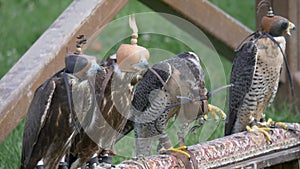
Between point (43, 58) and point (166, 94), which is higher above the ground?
point (43, 58)

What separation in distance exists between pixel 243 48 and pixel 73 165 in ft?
3.59

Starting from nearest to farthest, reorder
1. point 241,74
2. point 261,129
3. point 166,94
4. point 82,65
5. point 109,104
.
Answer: point 82,65 < point 109,104 < point 166,94 < point 261,129 < point 241,74

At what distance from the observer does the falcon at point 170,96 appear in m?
3.49

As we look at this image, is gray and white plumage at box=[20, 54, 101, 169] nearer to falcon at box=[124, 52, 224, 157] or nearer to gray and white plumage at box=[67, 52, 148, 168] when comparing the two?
gray and white plumage at box=[67, 52, 148, 168]

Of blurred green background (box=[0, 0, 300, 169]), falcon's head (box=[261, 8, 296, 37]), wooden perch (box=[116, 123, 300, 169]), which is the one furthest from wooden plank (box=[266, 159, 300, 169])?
blurred green background (box=[0, 0, 300, 169])

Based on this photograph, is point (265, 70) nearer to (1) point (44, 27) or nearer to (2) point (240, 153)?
(2) point (240, 153)

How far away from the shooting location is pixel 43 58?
4270mm

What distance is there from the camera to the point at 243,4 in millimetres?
8898

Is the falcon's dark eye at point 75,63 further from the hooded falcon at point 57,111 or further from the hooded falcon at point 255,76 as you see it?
the hooded falcon at point 255,76

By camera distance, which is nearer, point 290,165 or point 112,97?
point 112,97

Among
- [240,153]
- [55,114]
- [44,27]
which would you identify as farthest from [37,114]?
[44,27]

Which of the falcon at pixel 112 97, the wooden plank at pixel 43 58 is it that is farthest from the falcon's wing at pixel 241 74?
the falcon at pixel 112 97

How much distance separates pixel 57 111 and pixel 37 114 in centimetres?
7

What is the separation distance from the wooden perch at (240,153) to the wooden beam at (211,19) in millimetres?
1162
